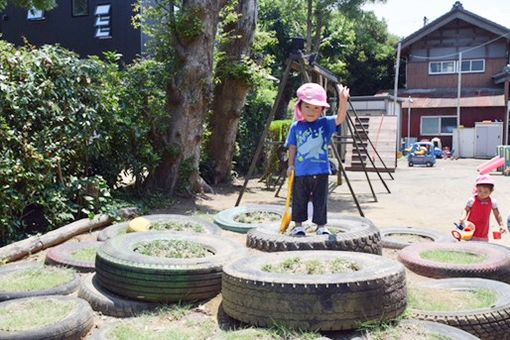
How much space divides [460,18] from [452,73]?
3.23 metres

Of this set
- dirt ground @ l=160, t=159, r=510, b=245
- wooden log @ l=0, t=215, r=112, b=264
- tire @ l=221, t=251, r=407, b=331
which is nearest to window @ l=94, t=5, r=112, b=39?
dirt ground @ l=160, t=159, r=510, b=245

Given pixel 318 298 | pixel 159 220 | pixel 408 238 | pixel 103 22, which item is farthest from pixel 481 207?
pixel 103 22

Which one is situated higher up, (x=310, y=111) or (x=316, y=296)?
(x=310, y=111)

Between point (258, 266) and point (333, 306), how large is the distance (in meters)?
0.70

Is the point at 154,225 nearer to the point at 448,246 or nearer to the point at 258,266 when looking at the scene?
the point at 258,266

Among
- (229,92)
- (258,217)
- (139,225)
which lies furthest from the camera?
(229,92)

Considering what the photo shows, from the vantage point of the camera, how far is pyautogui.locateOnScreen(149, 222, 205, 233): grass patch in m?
5.62

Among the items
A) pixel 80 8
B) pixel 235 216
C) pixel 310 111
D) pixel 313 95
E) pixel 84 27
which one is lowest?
pixel 235 216

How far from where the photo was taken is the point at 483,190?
5.75 meters

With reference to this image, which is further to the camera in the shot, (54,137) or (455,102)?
(455,102)

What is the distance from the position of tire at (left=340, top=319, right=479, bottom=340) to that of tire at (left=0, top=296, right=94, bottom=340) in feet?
5.34

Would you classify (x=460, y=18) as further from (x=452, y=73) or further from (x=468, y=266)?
(x=468, y=266)

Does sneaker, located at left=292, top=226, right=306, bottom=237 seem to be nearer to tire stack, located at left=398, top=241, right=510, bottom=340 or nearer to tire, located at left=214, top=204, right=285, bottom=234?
tire stack, located at left=398, top=241, right=510, bottom=340

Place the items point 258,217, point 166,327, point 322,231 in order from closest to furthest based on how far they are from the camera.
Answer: point 166,327
point 322,231
point 258,217
